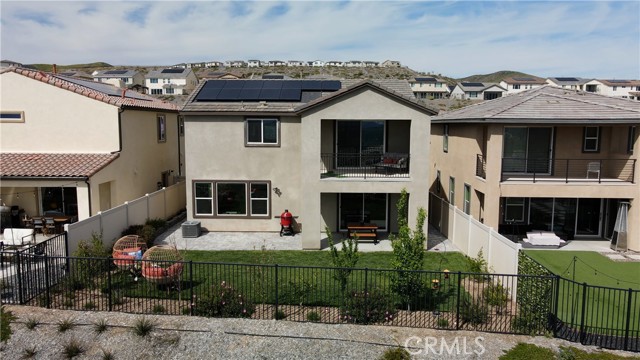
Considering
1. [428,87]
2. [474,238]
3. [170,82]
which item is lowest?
[474,238]

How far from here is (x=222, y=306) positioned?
12.2m

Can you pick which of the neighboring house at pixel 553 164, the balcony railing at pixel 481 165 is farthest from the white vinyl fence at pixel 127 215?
the balcony railing at pixel 481 165

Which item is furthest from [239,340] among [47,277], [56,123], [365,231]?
[56,123]

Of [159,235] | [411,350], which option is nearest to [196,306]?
[411,350]

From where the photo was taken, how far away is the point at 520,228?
21.0 m

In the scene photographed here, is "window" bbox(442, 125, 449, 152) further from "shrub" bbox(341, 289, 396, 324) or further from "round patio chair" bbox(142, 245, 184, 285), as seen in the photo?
"round patio chair" bbox(142, 245, 184, 285)

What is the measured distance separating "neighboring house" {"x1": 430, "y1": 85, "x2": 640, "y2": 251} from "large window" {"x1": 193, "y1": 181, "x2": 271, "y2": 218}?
29.9ft

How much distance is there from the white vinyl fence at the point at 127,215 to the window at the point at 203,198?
2261 mm

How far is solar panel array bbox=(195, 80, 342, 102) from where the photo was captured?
72.3 feet

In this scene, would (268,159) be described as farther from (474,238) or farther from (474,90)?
(474,90)

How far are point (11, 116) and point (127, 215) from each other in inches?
322

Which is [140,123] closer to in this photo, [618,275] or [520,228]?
[520,228]

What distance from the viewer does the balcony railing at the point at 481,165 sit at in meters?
20.0

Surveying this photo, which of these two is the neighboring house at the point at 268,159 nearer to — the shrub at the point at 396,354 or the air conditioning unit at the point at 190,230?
the air conditioning unit at the point at 190,230
